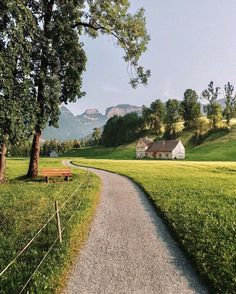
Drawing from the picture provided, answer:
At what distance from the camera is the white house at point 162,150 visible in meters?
122

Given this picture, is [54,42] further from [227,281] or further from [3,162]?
[227,281]

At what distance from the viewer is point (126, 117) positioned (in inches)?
7362

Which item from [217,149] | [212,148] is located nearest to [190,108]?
[212,148]

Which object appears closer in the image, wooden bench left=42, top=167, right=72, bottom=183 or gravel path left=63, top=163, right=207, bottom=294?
gravel path left=63, top=163, right=207, bottom=294

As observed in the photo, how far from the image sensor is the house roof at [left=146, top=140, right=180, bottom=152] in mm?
124875

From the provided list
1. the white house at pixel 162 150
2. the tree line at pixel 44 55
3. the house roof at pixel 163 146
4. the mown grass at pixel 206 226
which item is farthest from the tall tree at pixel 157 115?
the mown grass at pixel 206 226

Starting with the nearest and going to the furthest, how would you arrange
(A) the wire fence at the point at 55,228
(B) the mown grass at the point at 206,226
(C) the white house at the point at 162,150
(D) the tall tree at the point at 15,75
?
1. (A) the wire fence at the point at 55,228
2. (B) the mown grass at the point at 206,226
3. (D) the tall tree at the point at 15,75
4. (C) the white house at the point at 162,150

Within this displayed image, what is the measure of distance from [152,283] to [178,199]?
1220 cm

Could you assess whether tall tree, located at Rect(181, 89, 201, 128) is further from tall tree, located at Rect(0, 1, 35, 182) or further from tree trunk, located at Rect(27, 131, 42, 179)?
tall tree, located at Rect(0, 1, 35, 182)

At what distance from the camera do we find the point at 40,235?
13.4 m

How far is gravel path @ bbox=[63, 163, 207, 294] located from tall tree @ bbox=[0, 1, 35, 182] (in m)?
10.3

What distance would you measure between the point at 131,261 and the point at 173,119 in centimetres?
14929

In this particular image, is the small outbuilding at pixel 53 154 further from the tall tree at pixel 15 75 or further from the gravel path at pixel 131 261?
the gravel path at pixel 131 261

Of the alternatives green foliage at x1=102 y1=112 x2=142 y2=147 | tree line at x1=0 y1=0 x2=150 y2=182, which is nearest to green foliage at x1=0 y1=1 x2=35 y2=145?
tree line at x1=0 y1=0 x2=150 y2=182
